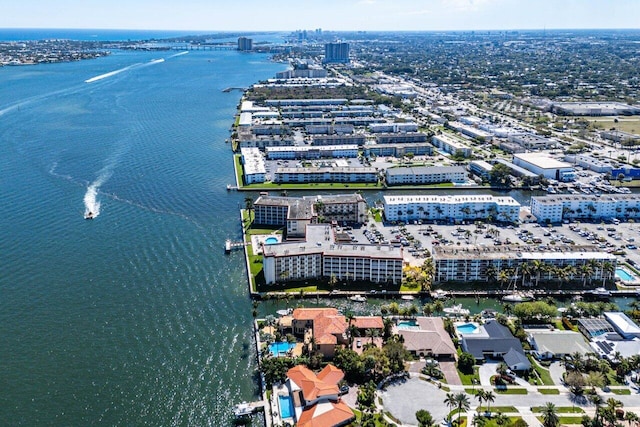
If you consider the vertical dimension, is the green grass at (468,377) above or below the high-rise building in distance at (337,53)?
below

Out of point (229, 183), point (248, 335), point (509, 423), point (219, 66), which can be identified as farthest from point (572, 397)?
point (219, 66)

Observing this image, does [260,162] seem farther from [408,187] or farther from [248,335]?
[248,335]

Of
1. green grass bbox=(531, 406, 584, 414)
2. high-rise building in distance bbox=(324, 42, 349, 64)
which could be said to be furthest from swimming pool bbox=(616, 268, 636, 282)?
high-rise building in distance bbox=(324, 42, 349, 64)

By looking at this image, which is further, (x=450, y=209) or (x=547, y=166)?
(x=547, y=166)

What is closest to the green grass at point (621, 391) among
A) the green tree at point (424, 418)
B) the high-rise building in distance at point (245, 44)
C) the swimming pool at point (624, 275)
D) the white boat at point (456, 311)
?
the white boat at point (456, 311)

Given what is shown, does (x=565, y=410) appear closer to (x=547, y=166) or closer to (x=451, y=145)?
(x=547, y=166)

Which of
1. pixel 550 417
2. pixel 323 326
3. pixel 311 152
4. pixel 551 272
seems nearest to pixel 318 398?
pixel 323 326

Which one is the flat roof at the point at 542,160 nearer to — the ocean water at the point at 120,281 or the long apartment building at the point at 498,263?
the long apartment building at the point at 498,263
